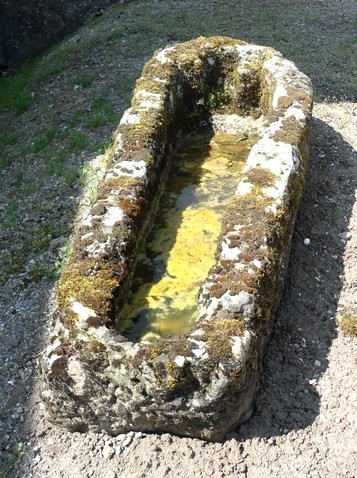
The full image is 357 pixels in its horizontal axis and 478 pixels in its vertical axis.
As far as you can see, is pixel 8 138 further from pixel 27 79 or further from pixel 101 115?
pixel 27 79

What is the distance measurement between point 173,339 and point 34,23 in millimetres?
11605

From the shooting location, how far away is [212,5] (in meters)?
13.4

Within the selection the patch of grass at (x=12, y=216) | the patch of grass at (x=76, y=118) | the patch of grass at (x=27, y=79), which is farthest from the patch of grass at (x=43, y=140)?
the patch of grass at (x=27, y=79)

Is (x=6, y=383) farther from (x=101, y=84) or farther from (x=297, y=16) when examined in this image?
(x=297, y=16)

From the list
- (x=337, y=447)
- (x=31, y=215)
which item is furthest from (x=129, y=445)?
(x=31, y=215)

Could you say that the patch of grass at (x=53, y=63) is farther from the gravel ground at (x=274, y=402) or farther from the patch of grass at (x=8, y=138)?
the gravel ground at (x=274, y=402)

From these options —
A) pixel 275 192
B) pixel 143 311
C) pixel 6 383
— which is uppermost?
pixel 275 192

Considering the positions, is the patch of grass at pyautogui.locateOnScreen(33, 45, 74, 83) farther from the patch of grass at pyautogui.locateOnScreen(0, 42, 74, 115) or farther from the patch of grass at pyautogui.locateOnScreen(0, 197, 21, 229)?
the patch of grass at pyautogui.locateOnScreen(0, 197, 21, 229)

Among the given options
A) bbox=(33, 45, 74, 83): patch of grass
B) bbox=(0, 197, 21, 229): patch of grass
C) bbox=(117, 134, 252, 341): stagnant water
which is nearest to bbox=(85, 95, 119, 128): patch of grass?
bbox=(117, 134, 252, 341): stagnant water

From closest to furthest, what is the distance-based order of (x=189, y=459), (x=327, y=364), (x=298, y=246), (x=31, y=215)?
(x=189, y=459)
(x=327, y=364)
(x=298, y=246)
(x=31, y=215)

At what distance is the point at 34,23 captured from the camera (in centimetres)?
1402

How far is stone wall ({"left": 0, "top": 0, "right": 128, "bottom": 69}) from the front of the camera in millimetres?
13914

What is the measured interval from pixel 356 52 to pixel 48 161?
20.3 ft

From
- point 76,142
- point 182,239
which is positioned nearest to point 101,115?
point 76,142
